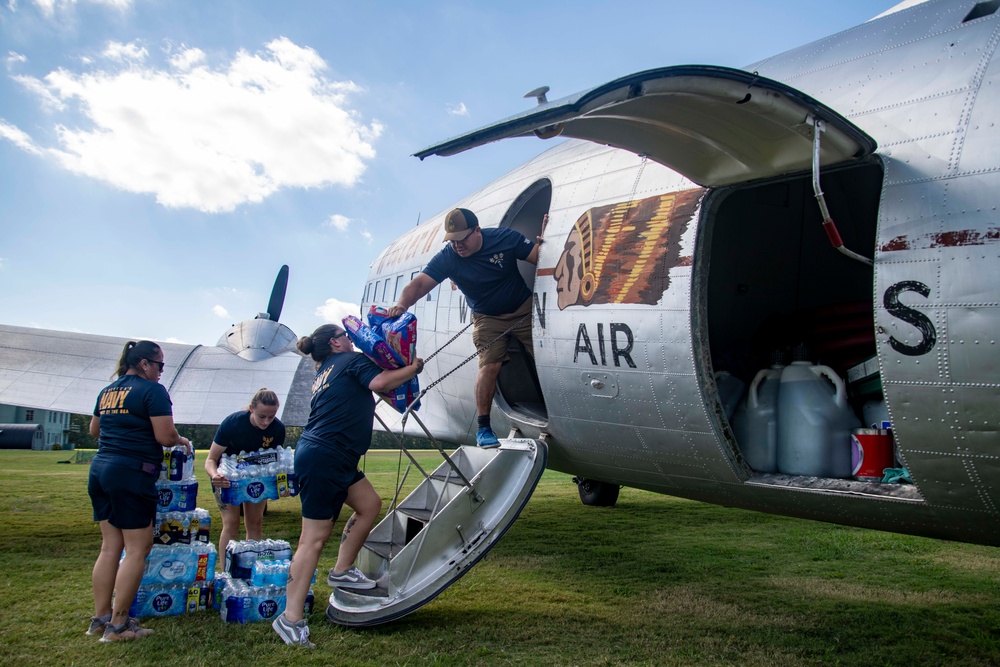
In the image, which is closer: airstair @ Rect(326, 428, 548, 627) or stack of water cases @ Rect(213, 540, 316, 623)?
airstair @ Rect(326, 428, 548, 627)

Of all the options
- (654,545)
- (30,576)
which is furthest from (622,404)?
(30,576)

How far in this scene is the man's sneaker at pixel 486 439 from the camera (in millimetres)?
6254

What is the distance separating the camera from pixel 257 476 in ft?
20.3

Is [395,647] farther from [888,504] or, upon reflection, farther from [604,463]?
[888,504]

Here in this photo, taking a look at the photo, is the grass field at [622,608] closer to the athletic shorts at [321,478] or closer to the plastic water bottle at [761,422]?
the athletic shorts at [321,478]

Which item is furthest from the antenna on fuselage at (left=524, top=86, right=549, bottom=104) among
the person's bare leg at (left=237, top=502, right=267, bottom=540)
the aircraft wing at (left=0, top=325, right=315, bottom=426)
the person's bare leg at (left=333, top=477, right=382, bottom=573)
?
the aircraft wing at (left=0, top=325, right=315, bottom=426)

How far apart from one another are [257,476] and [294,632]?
1677 millimetres

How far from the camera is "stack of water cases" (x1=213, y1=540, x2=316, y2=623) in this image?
541 cm

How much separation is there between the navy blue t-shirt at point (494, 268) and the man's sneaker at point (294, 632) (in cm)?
293

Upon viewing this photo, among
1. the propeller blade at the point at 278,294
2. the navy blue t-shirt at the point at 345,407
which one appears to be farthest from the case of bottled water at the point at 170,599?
the propeller blade at the point at 278,294

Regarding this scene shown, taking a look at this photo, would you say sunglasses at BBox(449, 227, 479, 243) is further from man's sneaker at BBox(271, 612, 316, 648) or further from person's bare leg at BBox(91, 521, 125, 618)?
person's bare leg at BBox(91, 521, 125, 618)

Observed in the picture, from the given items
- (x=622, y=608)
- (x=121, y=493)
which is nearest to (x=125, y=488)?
(x=121, y=493)

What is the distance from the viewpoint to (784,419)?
195 inches

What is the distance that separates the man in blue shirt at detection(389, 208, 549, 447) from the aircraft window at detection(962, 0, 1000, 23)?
10.5 feet
